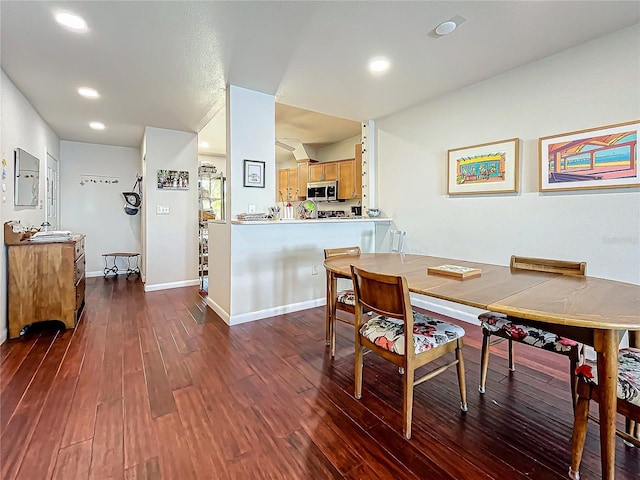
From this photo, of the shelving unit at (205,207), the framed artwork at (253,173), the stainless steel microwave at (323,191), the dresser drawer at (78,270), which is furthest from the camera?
the stainless steel microwave at (323,191)

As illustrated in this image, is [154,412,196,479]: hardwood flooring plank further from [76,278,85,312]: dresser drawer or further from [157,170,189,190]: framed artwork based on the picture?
[157,170,189,190]: framed artwork

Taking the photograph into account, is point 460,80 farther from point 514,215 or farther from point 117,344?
point 117,344

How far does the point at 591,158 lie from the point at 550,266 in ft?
3.33

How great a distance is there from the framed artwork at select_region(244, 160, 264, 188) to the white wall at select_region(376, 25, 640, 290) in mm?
1726

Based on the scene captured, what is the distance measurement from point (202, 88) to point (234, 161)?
804mm

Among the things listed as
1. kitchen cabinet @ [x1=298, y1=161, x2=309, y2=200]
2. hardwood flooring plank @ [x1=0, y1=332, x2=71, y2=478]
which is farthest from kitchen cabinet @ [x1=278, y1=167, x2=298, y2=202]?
hardwood flooring plank @ [x1=0, y1=332, x2=71, y2=478]

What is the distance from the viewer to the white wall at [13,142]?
2695 millimetres

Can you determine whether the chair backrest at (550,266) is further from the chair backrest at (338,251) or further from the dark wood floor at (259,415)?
the chair backrest at (338,251)

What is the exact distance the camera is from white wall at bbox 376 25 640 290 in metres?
2.25

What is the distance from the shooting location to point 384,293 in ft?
5.30

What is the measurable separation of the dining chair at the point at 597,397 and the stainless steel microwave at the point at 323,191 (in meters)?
4.77

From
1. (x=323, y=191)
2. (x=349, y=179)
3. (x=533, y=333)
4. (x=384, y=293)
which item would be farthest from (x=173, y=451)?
(x=323, y=191)

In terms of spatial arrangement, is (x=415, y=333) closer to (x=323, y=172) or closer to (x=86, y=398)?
(x=86, y=398)

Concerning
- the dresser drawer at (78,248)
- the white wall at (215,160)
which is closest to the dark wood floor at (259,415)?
the dresser drawer at (78,248)
